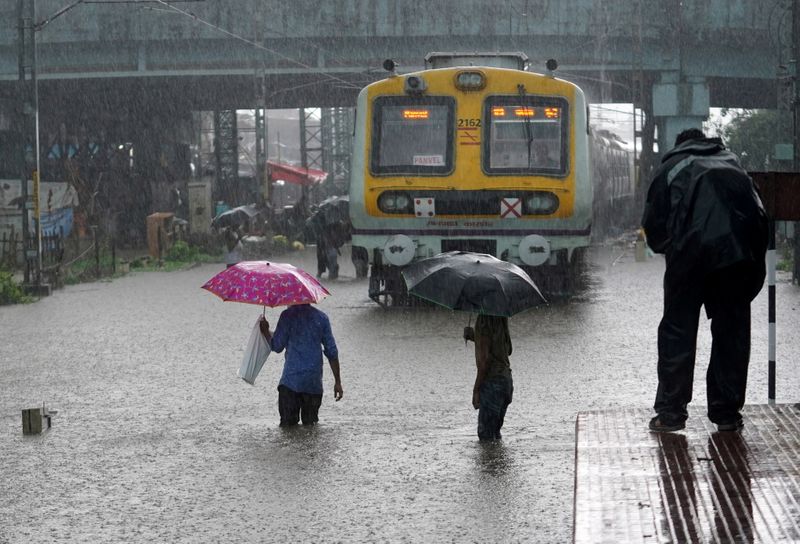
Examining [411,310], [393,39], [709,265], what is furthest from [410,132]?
[393,39]

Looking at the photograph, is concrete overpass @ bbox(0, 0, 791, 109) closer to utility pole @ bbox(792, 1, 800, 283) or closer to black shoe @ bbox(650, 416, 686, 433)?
utility pole @ bbox(792, 1, 800, 283)

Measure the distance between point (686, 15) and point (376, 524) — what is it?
121 feet

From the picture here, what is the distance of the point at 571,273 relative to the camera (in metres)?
19.0

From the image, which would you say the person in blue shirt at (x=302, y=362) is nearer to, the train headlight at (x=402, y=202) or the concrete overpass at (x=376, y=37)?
the train headlight at (x=402, y=202)

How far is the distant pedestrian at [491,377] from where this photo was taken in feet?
29.7

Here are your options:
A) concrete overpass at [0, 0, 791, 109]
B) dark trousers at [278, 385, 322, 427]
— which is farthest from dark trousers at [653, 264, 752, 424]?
concrete overpass at [0, 0, 791, 109]

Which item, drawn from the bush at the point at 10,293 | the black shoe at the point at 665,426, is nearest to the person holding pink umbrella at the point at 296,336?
the black shoe at the point at 665,426

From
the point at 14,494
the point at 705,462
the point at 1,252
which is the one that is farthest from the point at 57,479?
the point at 1,252

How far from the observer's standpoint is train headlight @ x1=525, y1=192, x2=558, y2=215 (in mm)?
18266

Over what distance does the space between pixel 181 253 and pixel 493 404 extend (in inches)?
1042

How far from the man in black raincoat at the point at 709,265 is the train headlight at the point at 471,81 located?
11334 mm

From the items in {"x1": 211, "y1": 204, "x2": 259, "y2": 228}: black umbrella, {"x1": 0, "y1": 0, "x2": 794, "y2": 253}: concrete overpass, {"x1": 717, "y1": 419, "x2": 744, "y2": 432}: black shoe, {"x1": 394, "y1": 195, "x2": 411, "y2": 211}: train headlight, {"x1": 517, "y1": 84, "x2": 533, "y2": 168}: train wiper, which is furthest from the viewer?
{"x1": 0, "y1": 0, "x2": 794, "y2": 253}: concrete overpass

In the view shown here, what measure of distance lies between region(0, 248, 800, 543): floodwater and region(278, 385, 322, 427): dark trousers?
5.1 inches

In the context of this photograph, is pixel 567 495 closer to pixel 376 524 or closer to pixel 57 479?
pixel 376 524
